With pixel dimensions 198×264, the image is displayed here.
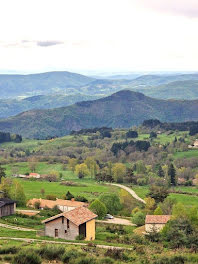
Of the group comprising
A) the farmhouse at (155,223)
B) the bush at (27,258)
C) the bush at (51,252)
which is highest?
the bush at (27,258)

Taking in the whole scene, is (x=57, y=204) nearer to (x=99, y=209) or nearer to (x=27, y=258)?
(x=99, y=209)

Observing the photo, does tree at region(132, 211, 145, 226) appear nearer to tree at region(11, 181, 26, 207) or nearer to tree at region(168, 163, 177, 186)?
tree at region(11, 181, 26, 207)

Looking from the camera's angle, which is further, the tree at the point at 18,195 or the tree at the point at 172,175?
the tree at the point at 172,175

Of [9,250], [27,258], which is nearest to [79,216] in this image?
[9,250]

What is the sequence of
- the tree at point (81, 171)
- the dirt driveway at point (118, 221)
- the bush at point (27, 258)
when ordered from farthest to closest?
the tree at point (81, 171) < the dirt driveway at point (118, 221) < the bush at point (27, 258)

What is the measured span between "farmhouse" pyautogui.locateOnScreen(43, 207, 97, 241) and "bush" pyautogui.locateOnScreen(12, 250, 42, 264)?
1855cm

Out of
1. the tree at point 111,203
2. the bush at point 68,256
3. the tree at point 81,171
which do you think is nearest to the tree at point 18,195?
the tree at point 111,203

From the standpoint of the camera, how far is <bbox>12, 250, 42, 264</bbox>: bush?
24.4m

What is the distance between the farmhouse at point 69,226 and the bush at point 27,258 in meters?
18.5

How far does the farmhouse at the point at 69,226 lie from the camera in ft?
144

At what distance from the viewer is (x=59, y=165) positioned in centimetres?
15550

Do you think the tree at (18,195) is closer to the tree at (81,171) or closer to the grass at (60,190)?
the grass at (60,190)

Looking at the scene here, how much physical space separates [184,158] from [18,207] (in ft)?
342

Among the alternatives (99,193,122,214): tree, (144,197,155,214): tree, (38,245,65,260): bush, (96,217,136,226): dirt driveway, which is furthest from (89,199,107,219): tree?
(38,245,65,260): bush
